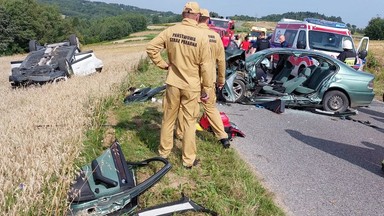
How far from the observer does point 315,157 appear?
17.9ft

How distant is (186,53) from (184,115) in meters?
0.77

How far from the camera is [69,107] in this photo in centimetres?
570

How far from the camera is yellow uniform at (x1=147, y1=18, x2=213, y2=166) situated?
13.3 feet

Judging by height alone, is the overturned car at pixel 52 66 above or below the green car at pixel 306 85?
below

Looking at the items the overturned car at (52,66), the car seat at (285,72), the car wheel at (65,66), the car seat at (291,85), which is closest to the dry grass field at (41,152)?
the overturned car at (52,66)

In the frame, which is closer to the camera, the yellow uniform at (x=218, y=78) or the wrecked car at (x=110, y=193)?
the wrecked car at (x=110, y=193)

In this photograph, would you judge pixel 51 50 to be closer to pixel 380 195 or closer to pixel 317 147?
pixel 317 147

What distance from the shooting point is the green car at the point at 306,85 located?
8.19 m

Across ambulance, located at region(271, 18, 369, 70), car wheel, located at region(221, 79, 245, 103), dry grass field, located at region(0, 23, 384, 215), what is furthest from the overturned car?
ambulance, located at region(271, 18, 369, 70)

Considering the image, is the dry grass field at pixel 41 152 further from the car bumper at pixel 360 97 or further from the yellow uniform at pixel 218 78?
the car bumper at pixel 360 97

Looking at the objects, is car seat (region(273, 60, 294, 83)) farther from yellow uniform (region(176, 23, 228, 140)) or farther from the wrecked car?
the wrecked car

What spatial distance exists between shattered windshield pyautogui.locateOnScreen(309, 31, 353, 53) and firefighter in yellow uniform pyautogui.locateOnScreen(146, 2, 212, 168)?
32.0 ft

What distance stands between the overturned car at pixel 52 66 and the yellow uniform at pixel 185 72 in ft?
20.3

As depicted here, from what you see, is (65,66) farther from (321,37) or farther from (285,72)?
(321,37)
